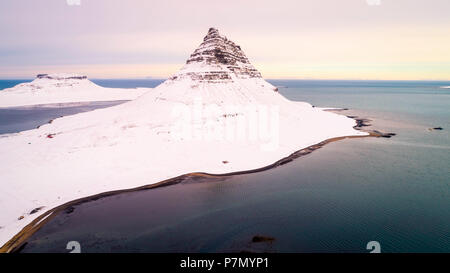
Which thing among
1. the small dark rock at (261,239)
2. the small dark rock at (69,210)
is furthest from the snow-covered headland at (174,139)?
the small dark rock at (261,239)

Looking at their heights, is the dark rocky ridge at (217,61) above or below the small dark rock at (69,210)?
above

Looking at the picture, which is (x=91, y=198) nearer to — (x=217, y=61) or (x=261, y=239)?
(x=261, y=239)

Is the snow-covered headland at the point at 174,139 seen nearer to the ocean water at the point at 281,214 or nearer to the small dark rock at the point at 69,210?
the small dark rock at the point at 69,210

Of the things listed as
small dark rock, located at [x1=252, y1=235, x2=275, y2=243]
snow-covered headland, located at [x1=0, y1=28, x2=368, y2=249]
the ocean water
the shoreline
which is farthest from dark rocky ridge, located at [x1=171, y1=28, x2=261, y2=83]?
small dark rock, located at [x1=252, y1=235, x2=275, y2=243]

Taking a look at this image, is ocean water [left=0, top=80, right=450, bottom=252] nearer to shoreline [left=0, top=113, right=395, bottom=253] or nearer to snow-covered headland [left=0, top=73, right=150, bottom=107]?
shoreline [left=0, top=113, right=395, bottom=253]

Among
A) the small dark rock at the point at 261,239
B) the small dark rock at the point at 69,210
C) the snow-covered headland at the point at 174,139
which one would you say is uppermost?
the snow-covered headland at the point at 174,139

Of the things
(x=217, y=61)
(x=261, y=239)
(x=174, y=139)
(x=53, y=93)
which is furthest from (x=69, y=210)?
(x=53, y=93)

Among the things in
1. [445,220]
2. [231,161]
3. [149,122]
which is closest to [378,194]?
[445,220]
